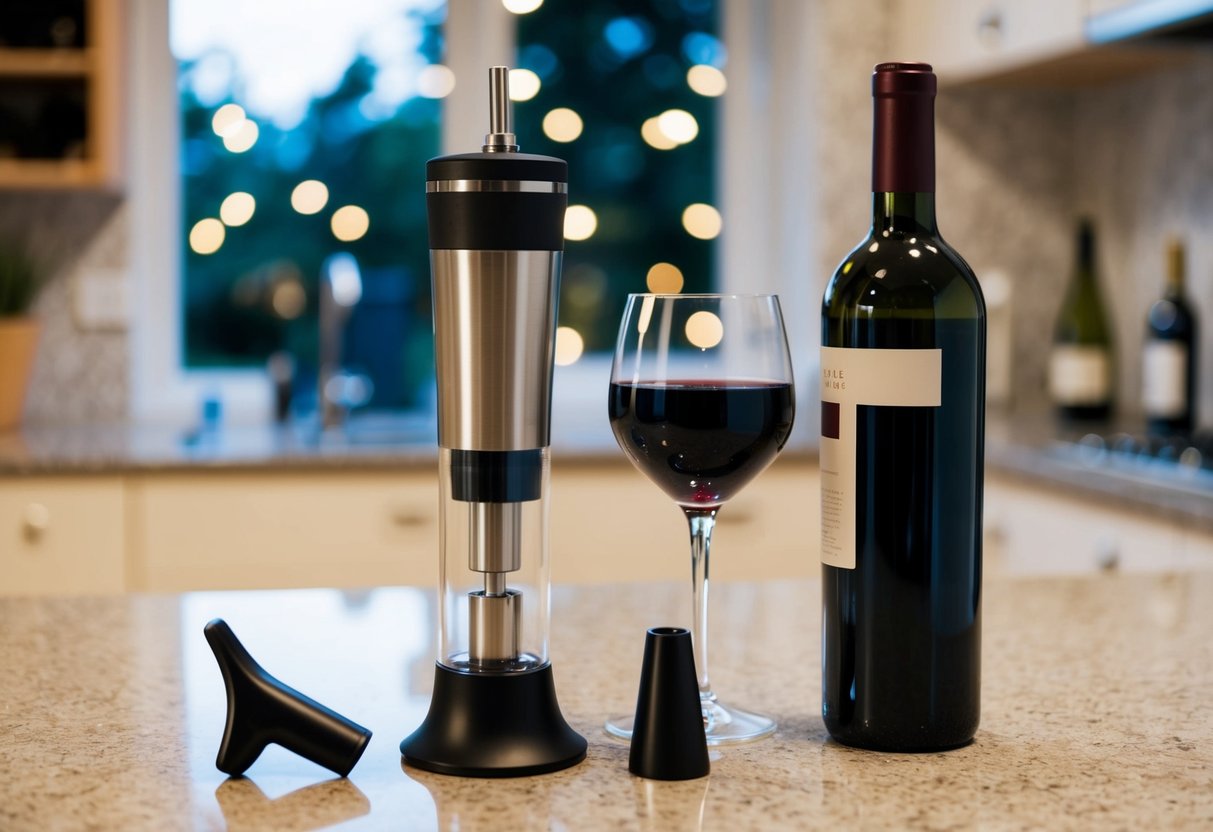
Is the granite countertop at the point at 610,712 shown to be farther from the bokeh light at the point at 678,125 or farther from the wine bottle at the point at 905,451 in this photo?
the bokeh light at the point at 678,125

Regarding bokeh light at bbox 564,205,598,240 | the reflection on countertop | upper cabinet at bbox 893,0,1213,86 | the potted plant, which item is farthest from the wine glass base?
bokeh light at bbox 564,205,598,240

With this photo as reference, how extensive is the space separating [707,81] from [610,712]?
281 centimetres

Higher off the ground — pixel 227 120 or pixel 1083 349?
pixel 227 120

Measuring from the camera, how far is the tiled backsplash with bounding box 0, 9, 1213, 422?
10.0 feet

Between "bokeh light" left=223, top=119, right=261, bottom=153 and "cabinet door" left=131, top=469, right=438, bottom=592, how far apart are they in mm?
1057

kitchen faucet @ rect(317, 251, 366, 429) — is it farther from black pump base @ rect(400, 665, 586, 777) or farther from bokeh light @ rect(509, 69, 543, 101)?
black pump base @ rect(400, 665, 586, 777)

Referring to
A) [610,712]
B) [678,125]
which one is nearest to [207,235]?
[678,125]

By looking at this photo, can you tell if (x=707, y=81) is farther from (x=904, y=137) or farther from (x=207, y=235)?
(x=904, y=137)

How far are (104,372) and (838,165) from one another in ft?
5.69

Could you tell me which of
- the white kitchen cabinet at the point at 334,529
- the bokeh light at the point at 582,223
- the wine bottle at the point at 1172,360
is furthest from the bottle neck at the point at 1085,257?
the bokeh light at the point at 582,223

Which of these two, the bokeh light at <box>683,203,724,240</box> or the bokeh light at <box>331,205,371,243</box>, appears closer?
the bokeh light at <box>331,205,371,243</box>

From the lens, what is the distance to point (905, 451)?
756 mm

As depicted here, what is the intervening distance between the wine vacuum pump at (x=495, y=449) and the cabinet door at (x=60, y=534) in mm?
1969

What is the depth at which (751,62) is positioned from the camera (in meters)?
3.47
